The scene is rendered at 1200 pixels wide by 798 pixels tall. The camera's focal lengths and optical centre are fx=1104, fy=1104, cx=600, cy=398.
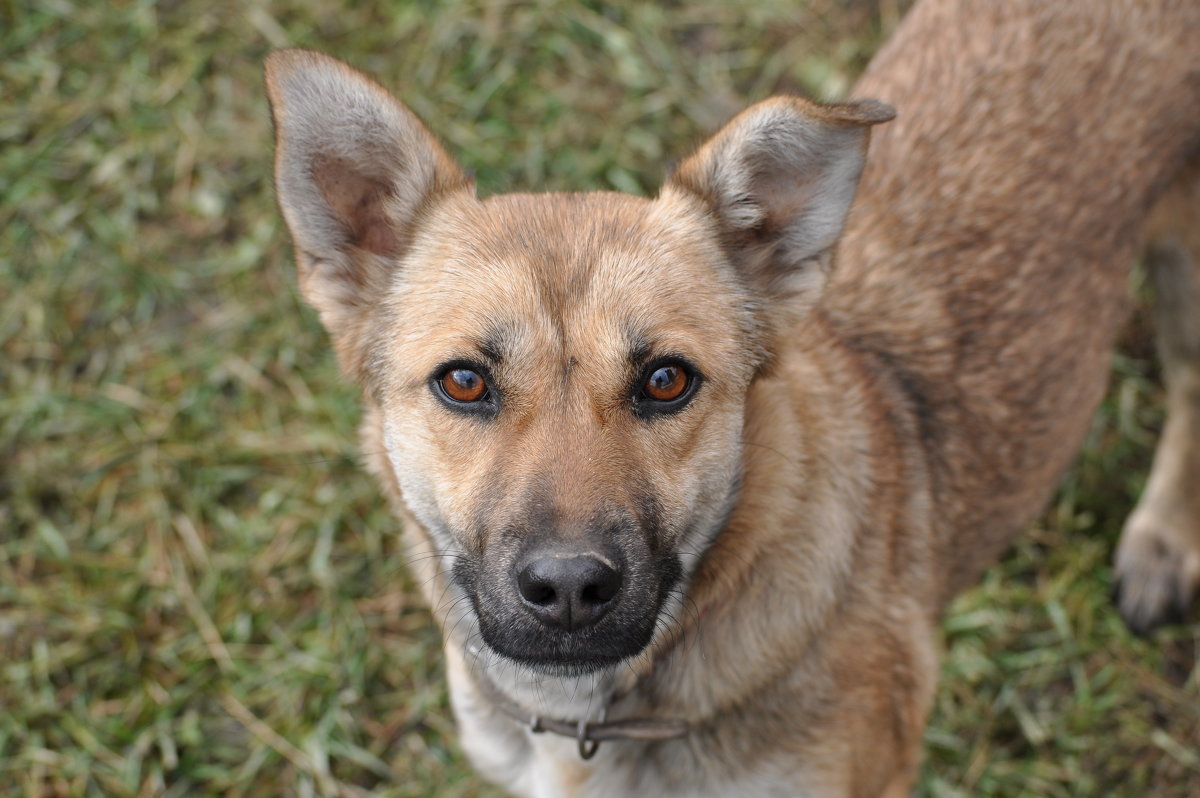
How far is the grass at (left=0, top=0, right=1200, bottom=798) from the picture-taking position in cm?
469

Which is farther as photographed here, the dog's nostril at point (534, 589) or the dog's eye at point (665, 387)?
the dog's eye at point (665, 387)

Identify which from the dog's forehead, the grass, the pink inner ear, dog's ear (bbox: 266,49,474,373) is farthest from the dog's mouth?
the grass

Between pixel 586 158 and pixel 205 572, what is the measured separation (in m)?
2.88

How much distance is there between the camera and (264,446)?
212 inches

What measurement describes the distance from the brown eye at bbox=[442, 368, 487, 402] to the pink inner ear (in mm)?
561

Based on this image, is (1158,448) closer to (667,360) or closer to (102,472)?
(667,360)

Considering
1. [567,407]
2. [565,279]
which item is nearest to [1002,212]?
[565,279]

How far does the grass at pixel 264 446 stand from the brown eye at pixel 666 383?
Result: 1729 mm

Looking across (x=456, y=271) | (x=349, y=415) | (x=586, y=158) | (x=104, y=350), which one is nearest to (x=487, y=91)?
(x=586, y=158)

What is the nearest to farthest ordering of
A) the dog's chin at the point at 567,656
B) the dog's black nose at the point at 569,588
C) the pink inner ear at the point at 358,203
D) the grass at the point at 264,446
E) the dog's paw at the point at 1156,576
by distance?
1. the dog's black nose at the point at 569,588
2. the dog's chin at the point at 567,656
3. the pink inner ear at the point at 358,203
4. the grass at the point at 264,446
5. the dog's paw at the point at 1156,576

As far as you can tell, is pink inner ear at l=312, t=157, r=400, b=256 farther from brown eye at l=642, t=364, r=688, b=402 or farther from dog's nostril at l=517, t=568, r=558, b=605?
dog's nostril at l=517, t=568, r=558, b=605

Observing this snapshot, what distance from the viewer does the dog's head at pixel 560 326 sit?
2682mm

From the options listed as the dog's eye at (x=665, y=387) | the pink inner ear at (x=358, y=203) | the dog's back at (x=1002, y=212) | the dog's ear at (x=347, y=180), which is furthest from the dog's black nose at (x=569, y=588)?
the dog's back at (x=1002, y=212)

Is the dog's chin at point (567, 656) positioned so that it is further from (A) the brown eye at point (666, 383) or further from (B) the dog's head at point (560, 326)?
(A) the brown eye at point (666, 383)
